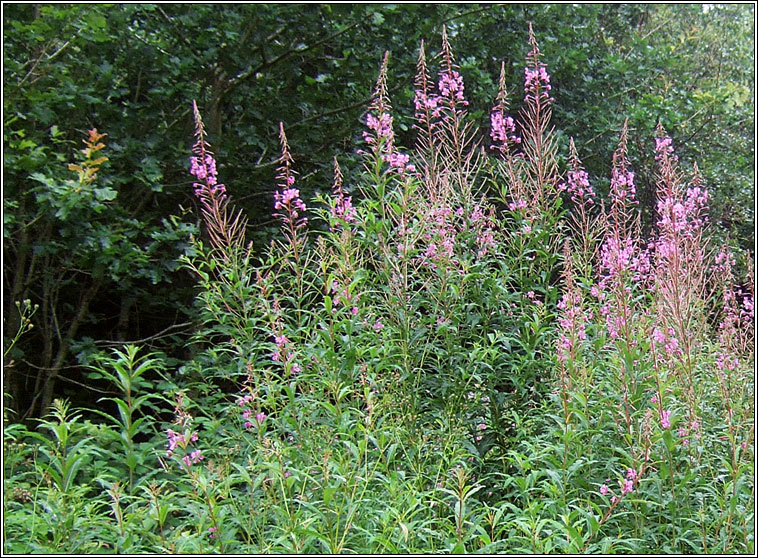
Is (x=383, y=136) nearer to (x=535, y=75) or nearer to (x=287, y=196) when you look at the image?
(x=287, y=196)

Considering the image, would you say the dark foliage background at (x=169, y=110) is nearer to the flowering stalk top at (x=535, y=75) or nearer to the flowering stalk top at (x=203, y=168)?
the flowering stalk top at (x=535, y=75)

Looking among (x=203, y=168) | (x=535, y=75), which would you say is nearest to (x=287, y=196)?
(x=203, y=168)

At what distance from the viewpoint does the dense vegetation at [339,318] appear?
62.8 inches

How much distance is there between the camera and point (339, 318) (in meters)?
1.85

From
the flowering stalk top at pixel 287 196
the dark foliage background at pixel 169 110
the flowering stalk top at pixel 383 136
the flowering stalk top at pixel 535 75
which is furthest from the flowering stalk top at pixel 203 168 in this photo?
the flowering stalk top at pixel 535 75

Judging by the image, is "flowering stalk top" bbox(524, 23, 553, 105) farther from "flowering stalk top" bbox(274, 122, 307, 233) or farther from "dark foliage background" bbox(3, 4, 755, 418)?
"flowering stalk top" bbox(274, 122, 307, 233)

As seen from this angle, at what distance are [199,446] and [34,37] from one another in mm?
1306

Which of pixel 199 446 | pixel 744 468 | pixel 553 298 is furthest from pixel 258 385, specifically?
pixel 744 468

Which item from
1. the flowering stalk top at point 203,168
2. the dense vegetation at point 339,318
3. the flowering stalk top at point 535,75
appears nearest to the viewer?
the dense vegetation at point 339,318

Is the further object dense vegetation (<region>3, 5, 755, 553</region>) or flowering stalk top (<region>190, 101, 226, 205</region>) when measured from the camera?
flowering stalk top (<region>190, 101, 226, 205</region>)

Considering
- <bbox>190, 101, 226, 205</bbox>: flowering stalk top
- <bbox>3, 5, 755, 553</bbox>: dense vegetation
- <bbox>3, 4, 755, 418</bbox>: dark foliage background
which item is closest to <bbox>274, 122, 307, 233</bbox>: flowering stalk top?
<bbox>3, 5, 755, 553</bbox>: dense vegetation

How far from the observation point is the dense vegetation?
1595 mm

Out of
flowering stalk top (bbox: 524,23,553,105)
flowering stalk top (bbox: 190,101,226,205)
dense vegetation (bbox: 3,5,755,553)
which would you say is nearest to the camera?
dense vegetation (bbox: 3,5,755,553)

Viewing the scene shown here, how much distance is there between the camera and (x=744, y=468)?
1.69 meters
